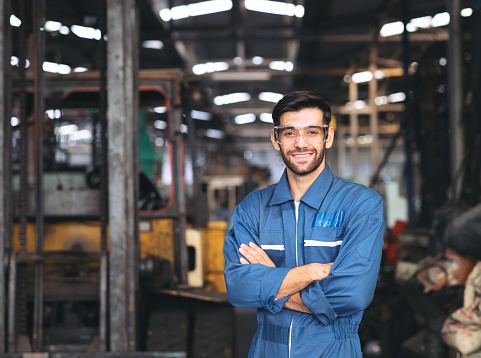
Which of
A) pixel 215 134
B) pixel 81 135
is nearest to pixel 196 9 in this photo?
pixel 215 134

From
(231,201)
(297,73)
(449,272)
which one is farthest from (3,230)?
(231,201)

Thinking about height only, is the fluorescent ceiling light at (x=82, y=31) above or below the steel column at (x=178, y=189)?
above

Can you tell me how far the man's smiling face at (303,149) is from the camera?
2346 millimetres

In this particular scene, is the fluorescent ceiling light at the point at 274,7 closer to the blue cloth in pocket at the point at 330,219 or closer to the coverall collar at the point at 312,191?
the coverall collar at the point at 312,191

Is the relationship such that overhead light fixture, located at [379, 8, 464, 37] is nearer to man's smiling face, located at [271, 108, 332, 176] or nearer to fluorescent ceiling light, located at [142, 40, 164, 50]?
fluorescent ceiling light, located at [142, 40, 164, 50]

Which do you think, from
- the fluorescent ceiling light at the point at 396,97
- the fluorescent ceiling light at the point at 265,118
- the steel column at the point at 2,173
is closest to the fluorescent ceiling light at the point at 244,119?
the fluorescent ceiling light at the point at 265,118

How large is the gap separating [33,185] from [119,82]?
1.16m

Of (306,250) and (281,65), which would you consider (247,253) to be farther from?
(281,65)

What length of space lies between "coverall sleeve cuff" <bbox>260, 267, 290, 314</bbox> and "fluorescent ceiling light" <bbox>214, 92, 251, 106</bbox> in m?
18.8

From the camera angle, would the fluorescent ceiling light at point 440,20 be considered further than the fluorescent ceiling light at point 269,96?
No

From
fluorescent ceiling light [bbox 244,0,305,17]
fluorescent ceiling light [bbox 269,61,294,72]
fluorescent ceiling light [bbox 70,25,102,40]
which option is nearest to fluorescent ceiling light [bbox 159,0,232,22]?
fluorescent ceiling light [bbox 244,0,305,17]

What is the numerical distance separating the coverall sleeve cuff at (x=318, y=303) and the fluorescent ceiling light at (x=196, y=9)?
35.0 ft

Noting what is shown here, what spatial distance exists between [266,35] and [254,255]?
36.9 feet

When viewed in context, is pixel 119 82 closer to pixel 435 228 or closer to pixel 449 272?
pixel 449 272
